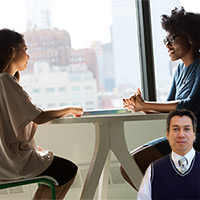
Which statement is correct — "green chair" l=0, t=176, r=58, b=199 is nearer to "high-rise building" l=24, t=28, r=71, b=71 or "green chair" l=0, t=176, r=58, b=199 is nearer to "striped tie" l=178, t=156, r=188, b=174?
"striped tie" l=178, t=156, r=188, b=174

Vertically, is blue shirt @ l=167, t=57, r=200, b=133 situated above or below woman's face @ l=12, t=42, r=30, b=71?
below

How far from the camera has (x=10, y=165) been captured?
210cm

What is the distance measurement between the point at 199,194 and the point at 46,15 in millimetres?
2348

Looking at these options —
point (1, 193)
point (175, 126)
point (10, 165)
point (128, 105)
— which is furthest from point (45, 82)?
point (175, 126)

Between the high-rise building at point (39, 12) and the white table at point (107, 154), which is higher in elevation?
the high-rise building at point (39, 12)

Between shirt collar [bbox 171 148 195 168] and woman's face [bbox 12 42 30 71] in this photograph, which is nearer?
shirt collar [bbox 171 148 195 168]

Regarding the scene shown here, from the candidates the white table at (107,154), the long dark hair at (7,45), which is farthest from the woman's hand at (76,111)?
the long dark hair at (7,45)

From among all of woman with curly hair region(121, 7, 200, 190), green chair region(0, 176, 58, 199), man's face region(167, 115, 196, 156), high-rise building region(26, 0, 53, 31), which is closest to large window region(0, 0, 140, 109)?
high-rise building region(26, 0, 53, 31)

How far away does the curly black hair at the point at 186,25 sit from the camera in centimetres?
242

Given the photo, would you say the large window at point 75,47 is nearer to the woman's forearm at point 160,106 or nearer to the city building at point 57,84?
the city building at point 57,84

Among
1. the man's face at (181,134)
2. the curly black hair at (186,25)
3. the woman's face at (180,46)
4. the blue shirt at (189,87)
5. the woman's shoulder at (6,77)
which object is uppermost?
the curly black hair at (186,25)

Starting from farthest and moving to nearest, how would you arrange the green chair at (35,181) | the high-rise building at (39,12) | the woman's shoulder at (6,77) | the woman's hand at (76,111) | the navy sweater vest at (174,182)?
the high-rise building at (39,12) < the woman's hand at (76,111) < the woman's shoulder at (6,77) < the green chair at (35,181) < the navy sweater vest at (174,182)

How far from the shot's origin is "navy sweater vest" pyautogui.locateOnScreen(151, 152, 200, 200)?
1604 mm

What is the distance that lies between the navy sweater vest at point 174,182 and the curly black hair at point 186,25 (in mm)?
952
